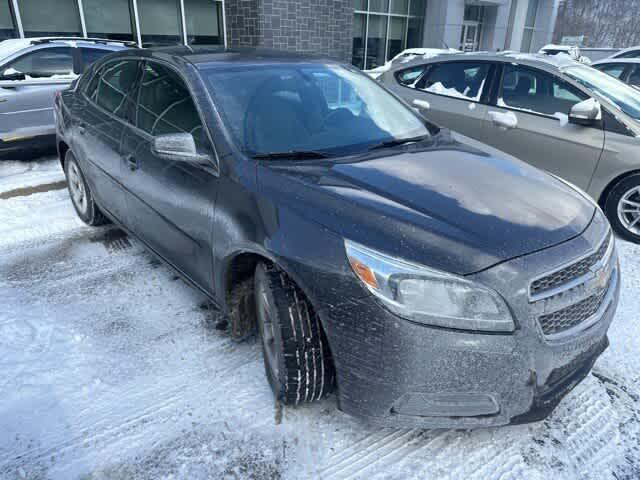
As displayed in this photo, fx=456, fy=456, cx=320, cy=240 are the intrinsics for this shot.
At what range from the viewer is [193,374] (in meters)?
2.48

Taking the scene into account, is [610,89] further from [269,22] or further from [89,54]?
[269,22]

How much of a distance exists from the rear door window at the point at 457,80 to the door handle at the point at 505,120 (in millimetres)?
410

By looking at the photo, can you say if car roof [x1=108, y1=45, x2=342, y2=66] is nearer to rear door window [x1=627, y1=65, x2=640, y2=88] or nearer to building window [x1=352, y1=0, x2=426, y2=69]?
rear door window [x1=627, y1=65, x2=640, y2=88]

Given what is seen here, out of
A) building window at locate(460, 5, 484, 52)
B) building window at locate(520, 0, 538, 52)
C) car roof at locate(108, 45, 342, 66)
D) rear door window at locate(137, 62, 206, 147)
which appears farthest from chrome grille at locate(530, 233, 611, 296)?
building window at locate(520, 0, 538, 52)

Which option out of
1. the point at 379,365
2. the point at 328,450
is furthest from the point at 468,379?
the point at 328,450

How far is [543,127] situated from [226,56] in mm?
3196

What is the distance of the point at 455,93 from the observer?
5215mm

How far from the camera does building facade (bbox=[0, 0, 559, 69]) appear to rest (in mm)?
10195

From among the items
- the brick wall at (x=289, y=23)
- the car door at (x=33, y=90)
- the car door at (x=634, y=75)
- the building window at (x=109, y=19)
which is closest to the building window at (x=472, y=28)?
the brick wall at (x=289, y=23)

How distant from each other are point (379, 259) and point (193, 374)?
4.48 feet

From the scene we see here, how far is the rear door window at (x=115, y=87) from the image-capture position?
10.9 feet

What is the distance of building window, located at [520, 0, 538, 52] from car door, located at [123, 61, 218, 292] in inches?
1035

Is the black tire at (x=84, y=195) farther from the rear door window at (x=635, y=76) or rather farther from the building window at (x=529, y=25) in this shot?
the building window at (x=529, y=25)

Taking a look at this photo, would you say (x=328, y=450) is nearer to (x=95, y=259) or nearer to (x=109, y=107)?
(x=95, y=259)
